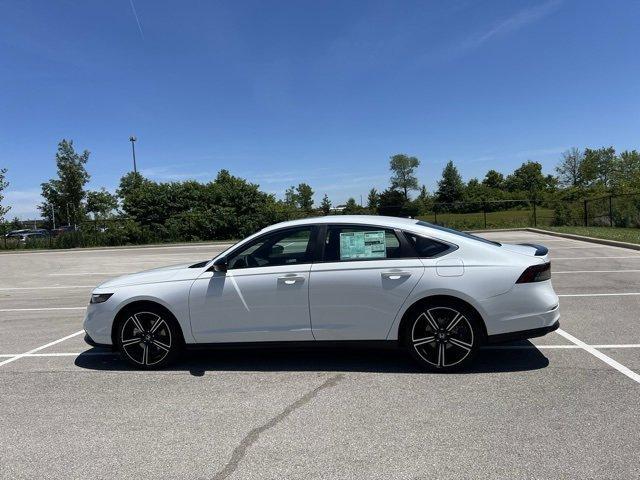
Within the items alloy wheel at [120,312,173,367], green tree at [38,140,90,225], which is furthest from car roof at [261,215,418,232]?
green tree at [38,140,90,225]

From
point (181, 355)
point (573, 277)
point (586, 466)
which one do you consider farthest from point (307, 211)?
point (586, 466)

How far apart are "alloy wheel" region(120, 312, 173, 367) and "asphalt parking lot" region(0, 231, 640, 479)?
0.68 feet

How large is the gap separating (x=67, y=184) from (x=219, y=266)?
49508 millimetres

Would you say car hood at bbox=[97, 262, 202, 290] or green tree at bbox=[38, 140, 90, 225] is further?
green tree at bbox=[38, 140, 90, 225]

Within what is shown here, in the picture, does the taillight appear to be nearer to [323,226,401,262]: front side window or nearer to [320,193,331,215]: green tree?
[323,226,401,262]: front side window

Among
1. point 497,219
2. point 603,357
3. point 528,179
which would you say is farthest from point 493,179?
point 603,357

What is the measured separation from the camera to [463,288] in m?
4.54

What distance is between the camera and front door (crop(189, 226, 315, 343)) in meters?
4.79

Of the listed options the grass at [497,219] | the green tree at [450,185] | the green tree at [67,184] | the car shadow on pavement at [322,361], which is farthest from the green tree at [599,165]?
the car shadow on pavement at [322,361]

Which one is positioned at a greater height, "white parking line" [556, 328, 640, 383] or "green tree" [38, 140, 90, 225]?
"green tree" [38, 140, 90, 225]

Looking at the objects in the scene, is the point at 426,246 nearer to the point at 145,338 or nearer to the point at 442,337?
the point at 442,337

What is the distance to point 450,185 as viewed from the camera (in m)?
98.1

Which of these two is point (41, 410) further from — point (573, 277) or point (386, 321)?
point (573, 277)

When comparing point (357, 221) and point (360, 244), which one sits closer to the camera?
point (360, 244)
